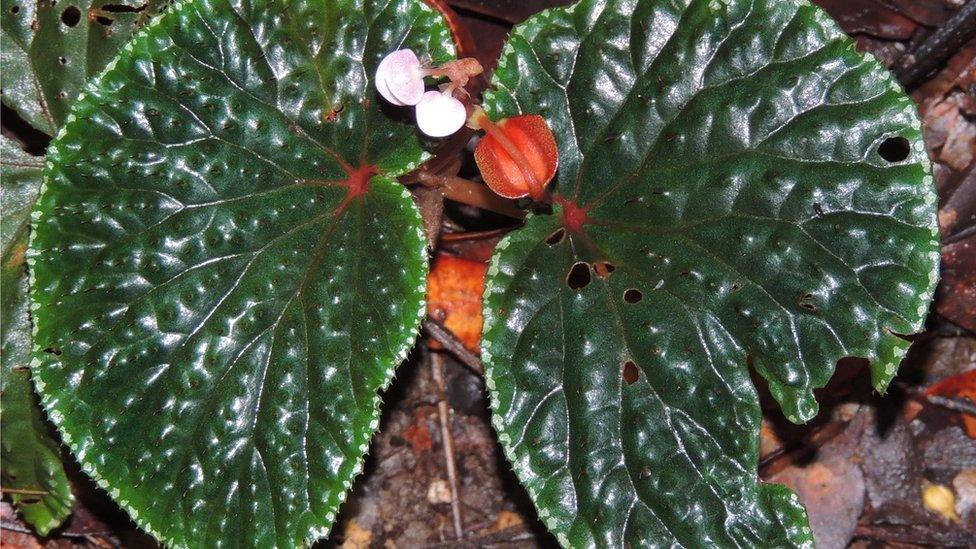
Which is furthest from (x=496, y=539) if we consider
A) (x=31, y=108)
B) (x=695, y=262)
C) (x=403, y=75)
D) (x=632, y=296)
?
(x=31, y=108)

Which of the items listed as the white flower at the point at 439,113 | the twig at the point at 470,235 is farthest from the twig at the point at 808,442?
the white flower at the point at 439,113

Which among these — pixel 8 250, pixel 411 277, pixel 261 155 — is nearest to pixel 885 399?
pixel 411 277

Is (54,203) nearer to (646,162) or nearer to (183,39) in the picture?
(183,39)

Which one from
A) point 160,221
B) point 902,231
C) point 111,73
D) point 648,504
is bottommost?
point 648,504

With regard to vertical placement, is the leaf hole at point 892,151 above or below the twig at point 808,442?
above

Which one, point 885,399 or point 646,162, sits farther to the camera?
point 885,399

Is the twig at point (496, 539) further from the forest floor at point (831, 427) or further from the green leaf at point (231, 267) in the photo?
the green leaf at point (231, 267)

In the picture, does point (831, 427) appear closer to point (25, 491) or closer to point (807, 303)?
point (807, 303)
